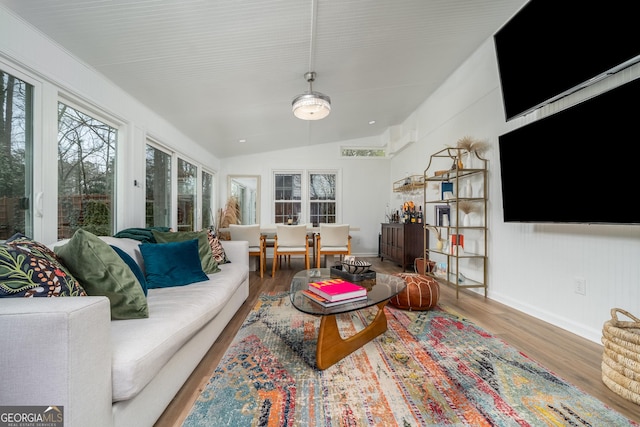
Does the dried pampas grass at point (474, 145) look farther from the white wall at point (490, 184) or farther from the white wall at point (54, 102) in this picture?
the white wall at point (54, 102)

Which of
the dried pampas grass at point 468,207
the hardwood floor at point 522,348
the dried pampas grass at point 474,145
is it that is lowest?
the hardwood floor at point 522,348

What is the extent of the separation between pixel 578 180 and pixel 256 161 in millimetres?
5871

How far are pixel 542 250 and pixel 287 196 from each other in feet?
17.0

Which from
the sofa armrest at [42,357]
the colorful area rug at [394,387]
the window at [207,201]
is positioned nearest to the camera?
the sofa armrest at [42,357]

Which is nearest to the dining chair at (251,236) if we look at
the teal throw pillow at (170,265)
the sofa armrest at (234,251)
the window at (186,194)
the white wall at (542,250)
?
the window at (186,194)

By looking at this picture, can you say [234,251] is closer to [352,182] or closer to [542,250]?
[542,250]

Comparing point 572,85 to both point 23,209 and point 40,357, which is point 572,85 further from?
point 23,209

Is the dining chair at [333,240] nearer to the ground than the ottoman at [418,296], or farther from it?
farther from it

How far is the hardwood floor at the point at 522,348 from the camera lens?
1410mm

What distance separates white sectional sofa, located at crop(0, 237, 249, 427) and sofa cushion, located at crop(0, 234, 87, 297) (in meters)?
0.12

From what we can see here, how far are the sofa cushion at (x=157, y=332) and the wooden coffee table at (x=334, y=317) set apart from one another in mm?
554

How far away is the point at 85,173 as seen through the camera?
8.32 feet

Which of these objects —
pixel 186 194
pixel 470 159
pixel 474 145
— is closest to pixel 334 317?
pixel 470 159

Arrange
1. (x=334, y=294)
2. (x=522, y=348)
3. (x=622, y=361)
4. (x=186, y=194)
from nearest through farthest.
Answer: (x=622, y=361) < (x=334, y=294) < (x=522, y=348) < (x=186, y=194)
